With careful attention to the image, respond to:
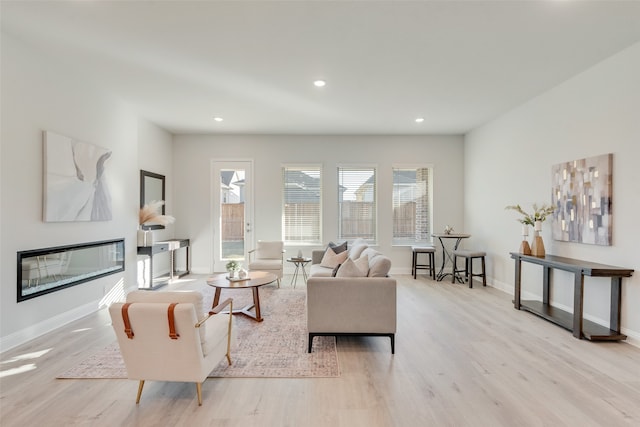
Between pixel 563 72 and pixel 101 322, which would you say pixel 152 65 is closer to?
pixel 101 322

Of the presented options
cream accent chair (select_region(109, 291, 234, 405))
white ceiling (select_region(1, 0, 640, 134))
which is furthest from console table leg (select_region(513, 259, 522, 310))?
cream accent chair (select_region(109, 291, 234, 405))

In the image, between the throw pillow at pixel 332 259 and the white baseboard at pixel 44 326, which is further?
the throw pillow at pixel 332 259

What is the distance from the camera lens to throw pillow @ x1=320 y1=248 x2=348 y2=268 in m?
5.14

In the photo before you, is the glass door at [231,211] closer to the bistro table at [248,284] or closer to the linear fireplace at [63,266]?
the linear fireplace at [63,266]

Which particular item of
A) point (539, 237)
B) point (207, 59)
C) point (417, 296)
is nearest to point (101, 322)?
point (207, 59)

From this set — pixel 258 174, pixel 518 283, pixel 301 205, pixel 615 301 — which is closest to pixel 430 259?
pixel 518 283

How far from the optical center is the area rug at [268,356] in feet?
8.61

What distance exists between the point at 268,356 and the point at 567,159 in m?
4.40

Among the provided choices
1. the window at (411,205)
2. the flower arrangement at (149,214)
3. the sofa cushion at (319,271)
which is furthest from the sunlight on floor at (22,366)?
the window at (411,205)

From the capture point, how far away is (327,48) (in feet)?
10.6

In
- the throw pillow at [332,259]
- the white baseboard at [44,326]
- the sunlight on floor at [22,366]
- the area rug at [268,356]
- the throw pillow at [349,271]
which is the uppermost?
the throw pillow at [349,271]

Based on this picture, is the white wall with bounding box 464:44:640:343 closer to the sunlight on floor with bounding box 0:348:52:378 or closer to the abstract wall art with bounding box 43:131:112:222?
the sunlight on floor with bounding box 0:348:52:378

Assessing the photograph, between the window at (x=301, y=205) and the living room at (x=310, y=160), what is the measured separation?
0.21m

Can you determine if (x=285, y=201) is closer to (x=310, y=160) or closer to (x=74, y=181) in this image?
(x=310, y=160)
